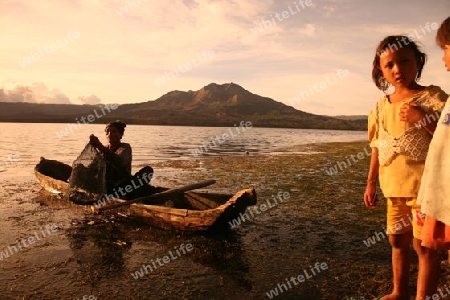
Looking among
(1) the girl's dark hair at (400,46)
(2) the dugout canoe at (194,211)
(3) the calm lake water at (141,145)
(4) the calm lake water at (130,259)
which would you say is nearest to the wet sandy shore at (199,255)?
(4) the calm lake water at (130,259)

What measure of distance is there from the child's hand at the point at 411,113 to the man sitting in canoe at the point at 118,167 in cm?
734

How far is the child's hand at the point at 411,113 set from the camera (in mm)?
2932

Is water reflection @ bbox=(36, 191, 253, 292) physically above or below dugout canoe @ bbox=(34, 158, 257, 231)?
below

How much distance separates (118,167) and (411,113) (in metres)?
7.97

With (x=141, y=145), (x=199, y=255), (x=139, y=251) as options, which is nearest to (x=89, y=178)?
(x=139, y=251)

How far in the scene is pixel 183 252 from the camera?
22.0ft

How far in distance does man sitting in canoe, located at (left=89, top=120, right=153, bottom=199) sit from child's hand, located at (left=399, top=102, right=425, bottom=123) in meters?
7.34

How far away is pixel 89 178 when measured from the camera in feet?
29.5

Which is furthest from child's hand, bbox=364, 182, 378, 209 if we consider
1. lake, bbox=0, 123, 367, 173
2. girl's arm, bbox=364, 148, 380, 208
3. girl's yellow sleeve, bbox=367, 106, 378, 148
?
lake, bbox=0, 123, 367, 173

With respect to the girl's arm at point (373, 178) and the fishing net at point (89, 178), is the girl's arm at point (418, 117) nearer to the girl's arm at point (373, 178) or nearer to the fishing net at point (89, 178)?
the girl's arm at point (373, 178)

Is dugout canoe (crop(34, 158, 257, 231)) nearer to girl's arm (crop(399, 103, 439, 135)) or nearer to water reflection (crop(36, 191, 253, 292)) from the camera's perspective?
water reflection (crop(36, 191, 253, 292))

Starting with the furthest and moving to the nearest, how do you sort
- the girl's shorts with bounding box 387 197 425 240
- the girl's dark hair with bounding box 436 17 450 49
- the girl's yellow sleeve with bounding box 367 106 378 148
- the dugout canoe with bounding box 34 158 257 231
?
the dugout canoe with bounding box 34 158 257 231 → the girl's yellow sleeve with bounding box 367 106 378 148 → the girl's shorts with bounding box 387 197 425 240 → the girl's dark hair with bounding box 436 17 450 49

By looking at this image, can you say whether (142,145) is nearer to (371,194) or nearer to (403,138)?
(371,194)

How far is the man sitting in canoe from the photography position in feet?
29.1
